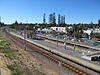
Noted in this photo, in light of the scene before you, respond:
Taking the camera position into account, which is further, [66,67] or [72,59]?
[72,59]

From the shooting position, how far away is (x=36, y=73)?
2053 centimetres

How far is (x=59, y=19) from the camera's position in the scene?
190875 mm

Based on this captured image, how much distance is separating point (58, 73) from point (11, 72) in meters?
5.45

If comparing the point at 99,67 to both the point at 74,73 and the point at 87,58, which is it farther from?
the point at 87,58

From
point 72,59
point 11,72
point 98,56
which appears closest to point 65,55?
point 72,59

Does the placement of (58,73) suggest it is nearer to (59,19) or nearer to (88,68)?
(88,68)

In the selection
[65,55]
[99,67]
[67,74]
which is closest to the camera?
[67,74]

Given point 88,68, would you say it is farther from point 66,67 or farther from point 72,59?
point 72,59

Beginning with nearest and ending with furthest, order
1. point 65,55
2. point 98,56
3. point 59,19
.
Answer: point 98,56 < point 65,55 < point 59,19

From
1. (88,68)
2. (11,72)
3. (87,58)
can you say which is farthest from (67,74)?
(87,58)

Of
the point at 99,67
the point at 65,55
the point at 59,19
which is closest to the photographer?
the point at 99,67

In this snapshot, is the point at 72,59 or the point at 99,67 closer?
the point at 99,67

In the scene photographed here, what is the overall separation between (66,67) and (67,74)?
3.40 m

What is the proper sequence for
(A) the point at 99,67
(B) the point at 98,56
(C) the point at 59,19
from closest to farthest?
(A) the point at 99,67
(B) the point at 98,56
(C) the point at 59,19
